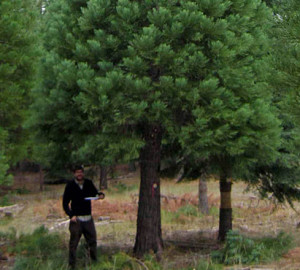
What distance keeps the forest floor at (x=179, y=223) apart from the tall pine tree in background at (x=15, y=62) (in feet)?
10.2

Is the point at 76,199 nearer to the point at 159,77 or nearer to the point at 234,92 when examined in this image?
the point at 159,77

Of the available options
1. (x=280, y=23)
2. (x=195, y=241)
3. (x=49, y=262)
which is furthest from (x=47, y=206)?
(x=280, y=23)

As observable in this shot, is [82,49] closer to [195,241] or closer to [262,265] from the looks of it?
[262,265]

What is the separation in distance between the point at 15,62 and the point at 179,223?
7260mm

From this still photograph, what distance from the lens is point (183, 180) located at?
11445 millimetres

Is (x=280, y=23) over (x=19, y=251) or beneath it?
over

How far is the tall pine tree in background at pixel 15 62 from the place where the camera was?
34.1 ft

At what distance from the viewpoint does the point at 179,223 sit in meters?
15.4

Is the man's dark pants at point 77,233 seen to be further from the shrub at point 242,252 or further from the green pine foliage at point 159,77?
the shrub at point 242,252

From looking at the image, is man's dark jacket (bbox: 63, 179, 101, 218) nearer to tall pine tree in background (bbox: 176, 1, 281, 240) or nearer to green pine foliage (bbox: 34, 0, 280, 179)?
green pine foliage (bbox: 34, 0, 280, 179)

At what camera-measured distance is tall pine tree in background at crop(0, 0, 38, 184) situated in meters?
10.4

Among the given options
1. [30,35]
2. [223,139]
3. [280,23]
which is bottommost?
[223,139]

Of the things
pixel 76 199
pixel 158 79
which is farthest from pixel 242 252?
pixel 158 79

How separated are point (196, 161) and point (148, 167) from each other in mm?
980
